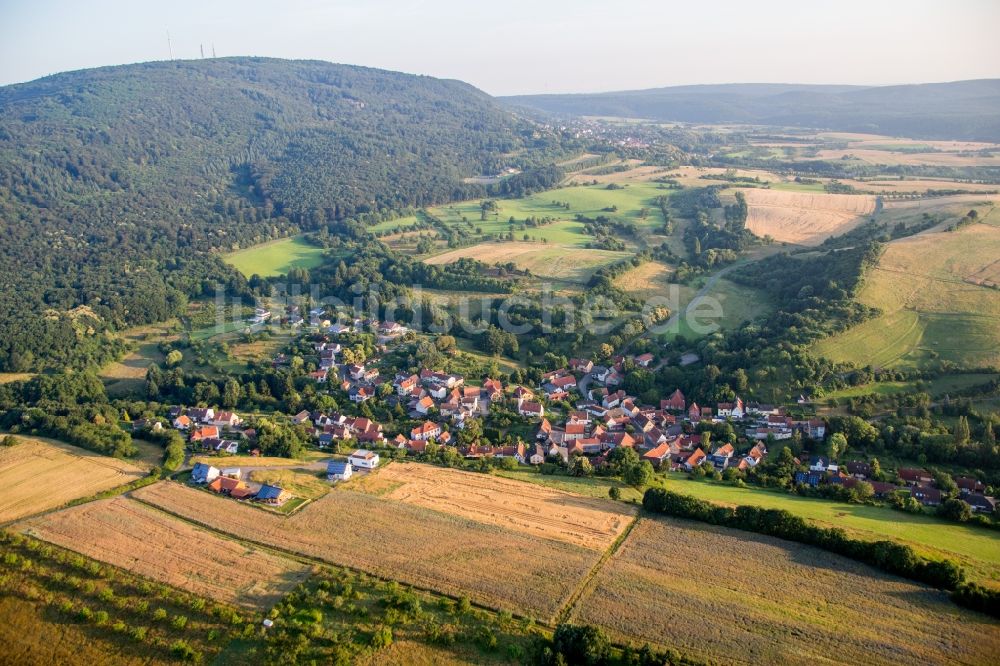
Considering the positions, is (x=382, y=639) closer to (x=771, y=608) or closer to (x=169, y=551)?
(x=169, y=551)

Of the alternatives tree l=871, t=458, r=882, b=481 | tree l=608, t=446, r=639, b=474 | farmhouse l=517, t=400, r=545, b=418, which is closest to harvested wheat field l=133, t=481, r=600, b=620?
tree l=608, t=446, r=639, b=474

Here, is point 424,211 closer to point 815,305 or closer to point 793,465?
point 815,305

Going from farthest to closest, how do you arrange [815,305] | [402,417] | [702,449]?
[815,305] < [402,417] < [702,449]

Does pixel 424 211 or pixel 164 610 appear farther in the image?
pixel 424 211

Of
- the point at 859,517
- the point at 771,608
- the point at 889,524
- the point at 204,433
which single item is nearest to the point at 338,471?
the point at 204,433

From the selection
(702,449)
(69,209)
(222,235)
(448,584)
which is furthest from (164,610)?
(69,209)

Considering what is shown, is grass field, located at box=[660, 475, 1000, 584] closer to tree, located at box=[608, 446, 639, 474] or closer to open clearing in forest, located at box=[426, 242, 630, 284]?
tree, located at box=[608, 446, 639, 474]

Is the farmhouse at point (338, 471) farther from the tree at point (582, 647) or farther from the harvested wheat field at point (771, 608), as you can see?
the tree at point (582, 647)
